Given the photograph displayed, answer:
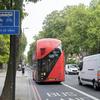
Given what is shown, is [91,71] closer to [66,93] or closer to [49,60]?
[66,93]

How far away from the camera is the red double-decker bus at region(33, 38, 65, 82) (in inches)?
1481

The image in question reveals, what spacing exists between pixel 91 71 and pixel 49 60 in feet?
25.6

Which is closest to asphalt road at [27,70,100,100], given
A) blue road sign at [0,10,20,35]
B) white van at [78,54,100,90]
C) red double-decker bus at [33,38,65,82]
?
white van at [78,54,100,90]

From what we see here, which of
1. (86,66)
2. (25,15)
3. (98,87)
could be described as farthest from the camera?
(86,66)

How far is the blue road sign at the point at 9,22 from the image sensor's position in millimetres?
15250

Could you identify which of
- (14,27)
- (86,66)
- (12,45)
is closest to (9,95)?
(12,45)

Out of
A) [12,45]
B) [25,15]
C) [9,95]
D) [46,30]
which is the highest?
[46,30]

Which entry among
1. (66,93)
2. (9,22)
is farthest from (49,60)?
(9,22)

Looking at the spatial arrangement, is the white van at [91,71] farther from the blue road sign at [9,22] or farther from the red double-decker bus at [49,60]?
the blue road sign at [9,22]

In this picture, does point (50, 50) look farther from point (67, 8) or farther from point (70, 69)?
point (67, 8)

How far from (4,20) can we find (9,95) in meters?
4.00

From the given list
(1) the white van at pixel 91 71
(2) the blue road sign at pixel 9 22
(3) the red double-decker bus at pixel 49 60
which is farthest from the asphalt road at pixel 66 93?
(2) the blue road sign at pixel 9 22

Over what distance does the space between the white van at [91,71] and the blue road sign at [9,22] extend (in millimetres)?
13893

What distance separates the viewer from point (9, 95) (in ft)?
59.5
